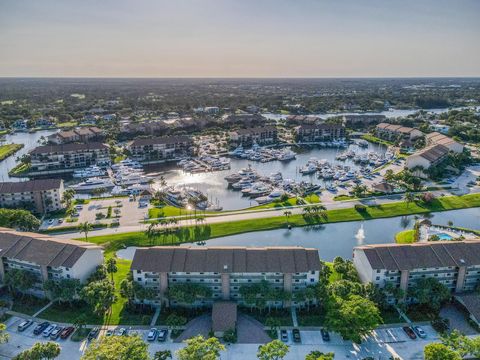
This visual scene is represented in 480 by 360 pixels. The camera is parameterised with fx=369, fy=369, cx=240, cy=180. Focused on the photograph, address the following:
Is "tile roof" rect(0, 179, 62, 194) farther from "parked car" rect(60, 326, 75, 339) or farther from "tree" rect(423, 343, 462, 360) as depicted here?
"tree" rect(423, 343, 462, 360)

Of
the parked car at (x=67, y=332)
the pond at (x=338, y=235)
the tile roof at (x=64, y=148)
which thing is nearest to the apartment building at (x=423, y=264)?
the pond at (x=338, y=235)

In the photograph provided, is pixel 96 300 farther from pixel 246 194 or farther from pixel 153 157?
pixel 153 157

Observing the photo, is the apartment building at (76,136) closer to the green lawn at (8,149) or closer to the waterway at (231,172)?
the green lawn at (8,149)

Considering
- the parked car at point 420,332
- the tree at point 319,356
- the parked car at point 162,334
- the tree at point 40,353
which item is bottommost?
the parked car at point 162,334

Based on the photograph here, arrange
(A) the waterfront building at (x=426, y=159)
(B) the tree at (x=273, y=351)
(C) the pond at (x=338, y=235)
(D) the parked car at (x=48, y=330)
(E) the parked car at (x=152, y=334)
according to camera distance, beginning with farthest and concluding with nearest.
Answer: (A) the waterfront building at (x=426, y=159) < (C) the pond at (x=338, y=235) < (D) the parked car at (x=48, y=330) < (E) the parked car at (x=152, y=334) < (B) the tree at (x=273, y=351)

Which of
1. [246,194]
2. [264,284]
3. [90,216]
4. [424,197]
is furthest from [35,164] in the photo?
[424,197]

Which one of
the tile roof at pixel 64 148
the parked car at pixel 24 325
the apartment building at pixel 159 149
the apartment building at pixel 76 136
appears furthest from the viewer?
the apartment building at pixel 76 136

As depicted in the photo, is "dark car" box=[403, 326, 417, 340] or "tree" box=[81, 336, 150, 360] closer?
"tree" box=[81, 336, 150, 360]

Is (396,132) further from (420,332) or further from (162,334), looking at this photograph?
(162,334)

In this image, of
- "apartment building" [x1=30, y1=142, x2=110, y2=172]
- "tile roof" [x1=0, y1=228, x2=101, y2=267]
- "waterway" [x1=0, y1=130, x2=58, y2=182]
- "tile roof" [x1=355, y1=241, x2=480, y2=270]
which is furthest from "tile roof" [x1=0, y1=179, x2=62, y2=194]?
"tile roof" [x1=355, y1=241, x2=480, y2=270]
